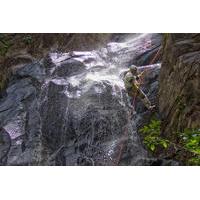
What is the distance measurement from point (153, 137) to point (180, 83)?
2.11ft

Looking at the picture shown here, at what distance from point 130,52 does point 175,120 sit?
1000mm

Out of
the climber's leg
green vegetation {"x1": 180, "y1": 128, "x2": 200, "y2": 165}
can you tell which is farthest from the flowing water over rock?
green vegetation {"x1": 180, "y1": 128, "x2": 200, "y2": 165}

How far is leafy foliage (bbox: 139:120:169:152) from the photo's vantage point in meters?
5.42

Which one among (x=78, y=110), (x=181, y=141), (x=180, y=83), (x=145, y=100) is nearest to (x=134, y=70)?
Result: (x=145, y=100)

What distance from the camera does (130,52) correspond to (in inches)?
233

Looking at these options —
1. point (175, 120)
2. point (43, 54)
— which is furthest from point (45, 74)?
point (175, 120)

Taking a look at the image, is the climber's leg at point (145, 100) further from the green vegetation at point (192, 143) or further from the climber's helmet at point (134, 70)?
the green vegetation at point (192, 143)

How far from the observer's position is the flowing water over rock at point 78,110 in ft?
18.0

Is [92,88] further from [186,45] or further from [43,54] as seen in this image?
[186,45]

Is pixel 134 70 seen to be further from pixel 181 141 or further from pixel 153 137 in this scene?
pixel 181 141

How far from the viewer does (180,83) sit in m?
5.51

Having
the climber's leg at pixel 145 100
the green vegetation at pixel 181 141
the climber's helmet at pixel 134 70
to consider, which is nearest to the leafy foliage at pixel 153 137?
the green vegetation at pixel 181 141

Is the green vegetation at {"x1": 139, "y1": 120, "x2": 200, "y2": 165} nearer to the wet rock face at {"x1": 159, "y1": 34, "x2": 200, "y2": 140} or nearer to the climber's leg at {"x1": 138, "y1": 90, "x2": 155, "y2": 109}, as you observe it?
the wet rock face at {"x1": 159, "y1": 34, "x2": 200, "y2": 140}

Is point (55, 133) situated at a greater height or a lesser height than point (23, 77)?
lesser
